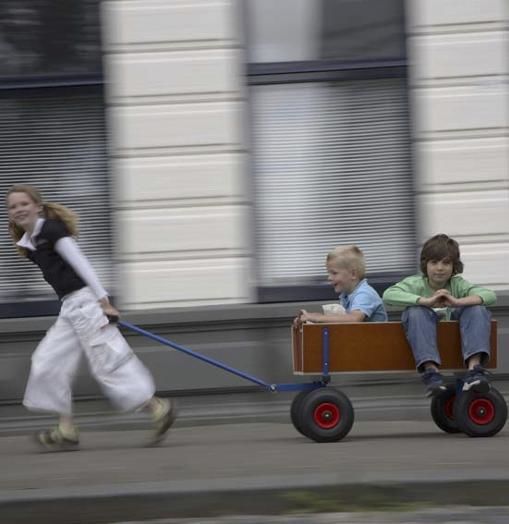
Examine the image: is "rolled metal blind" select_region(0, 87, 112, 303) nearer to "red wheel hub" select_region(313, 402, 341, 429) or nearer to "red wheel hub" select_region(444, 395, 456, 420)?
"red wheel hub" select_region(313, 402, 341, 429)

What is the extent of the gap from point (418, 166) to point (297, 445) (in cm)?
242

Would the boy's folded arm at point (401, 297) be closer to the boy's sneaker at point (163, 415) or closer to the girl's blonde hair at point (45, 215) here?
the boy's sneaker at point (163, 415)

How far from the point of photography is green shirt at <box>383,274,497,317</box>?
6773 mm

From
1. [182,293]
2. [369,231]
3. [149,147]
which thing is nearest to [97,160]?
[149,147]

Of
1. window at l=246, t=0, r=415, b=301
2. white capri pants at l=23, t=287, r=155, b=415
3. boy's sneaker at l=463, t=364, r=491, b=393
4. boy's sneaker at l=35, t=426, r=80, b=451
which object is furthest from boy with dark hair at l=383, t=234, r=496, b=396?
boy's sneaker at l=35, t=426, r=80, b=451

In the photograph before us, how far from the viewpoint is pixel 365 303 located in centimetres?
686

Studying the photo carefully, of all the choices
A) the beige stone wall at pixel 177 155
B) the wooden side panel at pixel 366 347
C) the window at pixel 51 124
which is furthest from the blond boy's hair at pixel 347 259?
the window at pixel 51 124

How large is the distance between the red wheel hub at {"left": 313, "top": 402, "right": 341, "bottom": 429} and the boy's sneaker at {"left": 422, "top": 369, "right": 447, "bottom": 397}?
0.51 meters

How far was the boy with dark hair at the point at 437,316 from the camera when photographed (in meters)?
6.68

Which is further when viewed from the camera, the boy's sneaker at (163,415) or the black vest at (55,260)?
the boy's sneaker at (163,415)

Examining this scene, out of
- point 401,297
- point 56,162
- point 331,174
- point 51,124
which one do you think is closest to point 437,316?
point 401,297

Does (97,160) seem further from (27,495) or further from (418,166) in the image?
(27,495)

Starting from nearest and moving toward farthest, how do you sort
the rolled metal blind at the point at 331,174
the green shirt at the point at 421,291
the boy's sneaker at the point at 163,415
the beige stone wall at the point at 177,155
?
the green shirt at the point at 421,291, the boy's sneaker at the point at 163,415, the beige stone wall at the point at 177,155, the rolled metal blind at the point at 331,174

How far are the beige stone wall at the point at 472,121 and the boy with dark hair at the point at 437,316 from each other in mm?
1489
